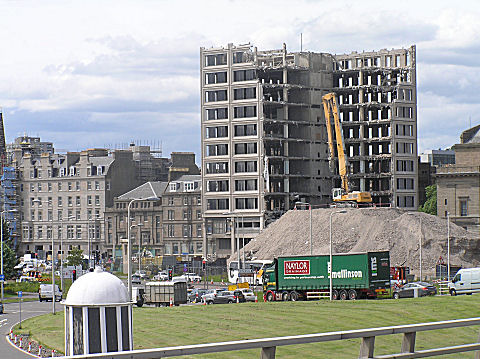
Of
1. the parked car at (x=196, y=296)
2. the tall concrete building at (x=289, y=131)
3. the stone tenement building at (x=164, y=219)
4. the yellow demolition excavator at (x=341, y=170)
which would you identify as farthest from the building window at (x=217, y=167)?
the parked car at (x=196, y=296)

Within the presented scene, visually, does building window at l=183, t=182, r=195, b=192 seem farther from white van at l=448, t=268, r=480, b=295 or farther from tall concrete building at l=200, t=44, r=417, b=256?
white van at l=448, t=268, r=480, b=295

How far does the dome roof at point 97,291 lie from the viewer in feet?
48.8

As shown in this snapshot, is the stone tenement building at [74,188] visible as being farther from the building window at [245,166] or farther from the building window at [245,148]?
the building window at [245,166]

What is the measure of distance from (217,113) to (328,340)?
136745 millimetres

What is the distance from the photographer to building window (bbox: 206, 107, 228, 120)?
146m

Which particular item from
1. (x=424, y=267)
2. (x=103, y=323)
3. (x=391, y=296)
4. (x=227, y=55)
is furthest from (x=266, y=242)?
(x=103, y=323)

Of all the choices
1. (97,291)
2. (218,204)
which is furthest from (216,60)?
Answer: (97,291)

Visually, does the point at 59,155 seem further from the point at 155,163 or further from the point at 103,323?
the point at 103,323

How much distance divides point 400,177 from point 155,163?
5909 centimetres

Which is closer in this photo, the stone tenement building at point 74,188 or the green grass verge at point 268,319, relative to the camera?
the green grass verge at point 268,319

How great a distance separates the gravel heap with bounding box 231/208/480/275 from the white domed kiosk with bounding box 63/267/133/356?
91.1m

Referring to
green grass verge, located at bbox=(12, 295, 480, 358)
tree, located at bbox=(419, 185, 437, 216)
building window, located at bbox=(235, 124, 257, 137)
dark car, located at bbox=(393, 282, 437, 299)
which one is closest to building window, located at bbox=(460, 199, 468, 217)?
tree, located at bbox=(419, 185, 437, 216)

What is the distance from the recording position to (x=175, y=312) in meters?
52.8

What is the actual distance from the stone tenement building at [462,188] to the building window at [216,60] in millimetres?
39045
